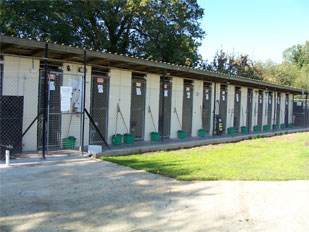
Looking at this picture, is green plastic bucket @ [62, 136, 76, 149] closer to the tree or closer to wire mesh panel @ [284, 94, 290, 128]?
the tree

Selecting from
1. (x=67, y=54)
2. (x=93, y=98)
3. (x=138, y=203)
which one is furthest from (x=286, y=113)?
(x=138, y=203)

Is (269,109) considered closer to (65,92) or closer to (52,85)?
(52,85)

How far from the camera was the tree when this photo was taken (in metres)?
19.2

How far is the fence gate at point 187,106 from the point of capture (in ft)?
43.5

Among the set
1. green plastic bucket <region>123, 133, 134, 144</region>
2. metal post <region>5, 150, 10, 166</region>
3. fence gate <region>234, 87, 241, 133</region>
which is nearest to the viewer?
metal post <region>5, 150, 10, 166</region>

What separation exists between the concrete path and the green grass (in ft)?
1.46

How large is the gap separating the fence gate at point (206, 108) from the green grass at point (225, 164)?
4.30m

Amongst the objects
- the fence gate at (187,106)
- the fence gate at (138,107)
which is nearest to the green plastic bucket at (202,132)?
the fence gate at (187,106)

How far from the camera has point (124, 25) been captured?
80.8ft

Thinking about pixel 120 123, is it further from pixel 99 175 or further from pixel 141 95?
pixel 99 175

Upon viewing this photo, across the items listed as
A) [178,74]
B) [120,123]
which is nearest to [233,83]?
[178,74]

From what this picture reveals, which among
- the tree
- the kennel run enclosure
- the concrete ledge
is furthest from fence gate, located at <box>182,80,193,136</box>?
the tree

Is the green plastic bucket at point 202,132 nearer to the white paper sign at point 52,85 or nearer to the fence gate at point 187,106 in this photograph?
the fence gate at point 187,106

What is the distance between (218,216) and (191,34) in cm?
2192
